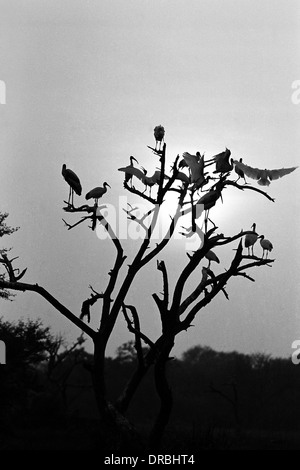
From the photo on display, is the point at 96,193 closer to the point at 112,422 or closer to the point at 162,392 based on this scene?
the point at 162,392

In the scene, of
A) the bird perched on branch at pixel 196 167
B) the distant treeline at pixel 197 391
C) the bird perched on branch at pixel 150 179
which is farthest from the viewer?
the distant treeline at pixel 197 391

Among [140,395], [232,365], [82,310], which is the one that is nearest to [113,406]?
[82,310]

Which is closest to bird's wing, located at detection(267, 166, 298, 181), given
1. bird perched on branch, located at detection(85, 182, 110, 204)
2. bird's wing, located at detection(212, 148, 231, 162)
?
bird's wing, located at detection(212, 148, 231, 162)

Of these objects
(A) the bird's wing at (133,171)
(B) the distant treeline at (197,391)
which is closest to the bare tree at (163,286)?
(A) the bird's wing at (133,171)

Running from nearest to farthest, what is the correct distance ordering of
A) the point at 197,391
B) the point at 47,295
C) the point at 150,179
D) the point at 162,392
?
the point at 47,295
the point at 162,392
the point at 150,179
the point at 197,391

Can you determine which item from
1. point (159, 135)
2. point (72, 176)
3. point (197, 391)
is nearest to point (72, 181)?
point (72, 176)

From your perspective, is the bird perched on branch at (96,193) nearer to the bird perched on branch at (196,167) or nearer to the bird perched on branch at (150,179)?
the bird perched on branch at (150,179)

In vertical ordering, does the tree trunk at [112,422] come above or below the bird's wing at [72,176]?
below

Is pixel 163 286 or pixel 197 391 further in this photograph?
pixel 197 391

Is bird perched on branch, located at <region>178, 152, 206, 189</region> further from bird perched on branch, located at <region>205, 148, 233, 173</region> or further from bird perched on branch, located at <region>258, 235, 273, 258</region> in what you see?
bird perched on branch, located at <region>258, 235, 273, 258</region>

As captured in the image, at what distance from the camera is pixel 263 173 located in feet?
18.7

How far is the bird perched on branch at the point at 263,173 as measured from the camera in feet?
18.7

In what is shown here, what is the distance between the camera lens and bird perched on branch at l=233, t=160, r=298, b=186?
5688 mm

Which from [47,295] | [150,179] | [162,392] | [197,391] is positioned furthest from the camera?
[197,391]
